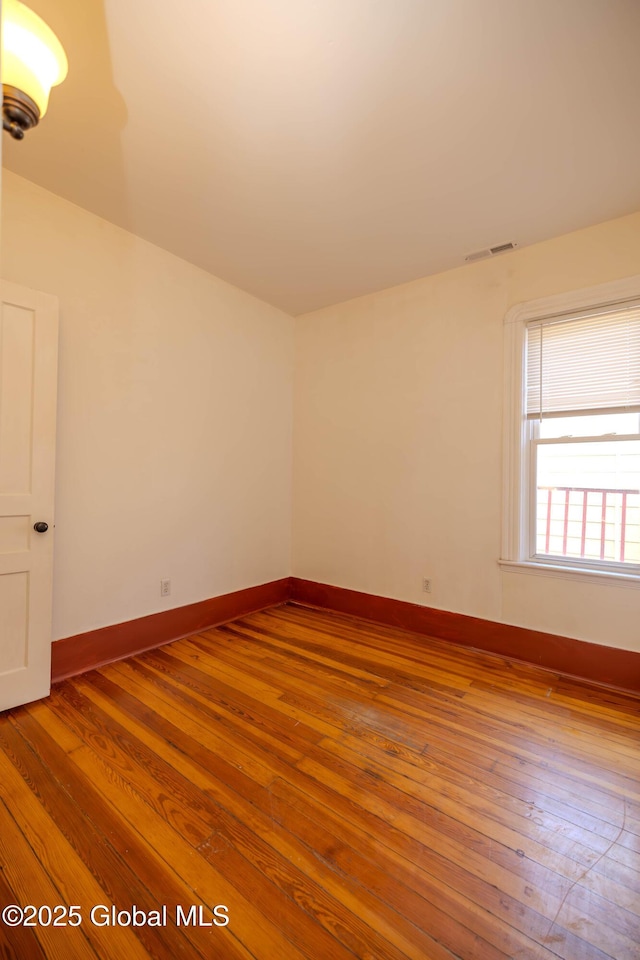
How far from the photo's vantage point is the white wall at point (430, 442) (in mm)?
2859

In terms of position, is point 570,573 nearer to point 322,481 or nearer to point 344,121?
point 322,481

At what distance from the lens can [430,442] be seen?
349 centimetres

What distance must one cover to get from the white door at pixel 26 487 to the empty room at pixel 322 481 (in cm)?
2

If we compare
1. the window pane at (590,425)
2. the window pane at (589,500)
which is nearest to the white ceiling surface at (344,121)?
the window pane at (590,425)

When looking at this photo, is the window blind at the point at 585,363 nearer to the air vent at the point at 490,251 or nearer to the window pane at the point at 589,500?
the window pane at the point at 589,500

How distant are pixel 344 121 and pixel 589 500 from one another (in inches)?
105

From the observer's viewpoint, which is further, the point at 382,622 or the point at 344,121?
the point at 382,622

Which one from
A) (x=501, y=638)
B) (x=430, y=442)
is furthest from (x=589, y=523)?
(x=430, y=442)

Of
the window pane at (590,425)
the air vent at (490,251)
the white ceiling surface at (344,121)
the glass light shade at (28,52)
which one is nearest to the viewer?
the glass light shade at (28,52)

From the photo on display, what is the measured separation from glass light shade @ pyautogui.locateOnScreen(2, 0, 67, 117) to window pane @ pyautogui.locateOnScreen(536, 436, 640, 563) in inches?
124

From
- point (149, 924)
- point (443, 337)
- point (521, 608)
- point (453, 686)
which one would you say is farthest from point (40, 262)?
point (521, 608)

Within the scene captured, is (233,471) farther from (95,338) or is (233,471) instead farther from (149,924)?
(149,924)

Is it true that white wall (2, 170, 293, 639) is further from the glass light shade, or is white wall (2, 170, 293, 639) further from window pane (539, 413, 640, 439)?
window pane (539, 413, 640, 439)

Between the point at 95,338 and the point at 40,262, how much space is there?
1.61 feet
